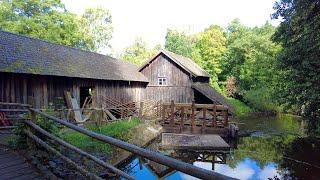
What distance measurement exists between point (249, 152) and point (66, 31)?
27.2 m

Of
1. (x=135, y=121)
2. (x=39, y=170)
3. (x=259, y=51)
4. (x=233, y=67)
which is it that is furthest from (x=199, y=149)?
(x=233, y=67)

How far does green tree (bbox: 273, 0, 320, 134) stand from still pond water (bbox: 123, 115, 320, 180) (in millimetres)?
1927

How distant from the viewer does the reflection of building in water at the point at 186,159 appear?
1247 centimetres

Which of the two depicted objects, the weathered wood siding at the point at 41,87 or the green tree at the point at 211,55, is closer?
the weathered wood siding at the point at 41,87

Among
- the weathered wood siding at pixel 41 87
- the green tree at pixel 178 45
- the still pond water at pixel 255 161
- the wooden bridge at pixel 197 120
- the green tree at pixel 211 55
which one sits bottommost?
the still pond water at pixel 255 161

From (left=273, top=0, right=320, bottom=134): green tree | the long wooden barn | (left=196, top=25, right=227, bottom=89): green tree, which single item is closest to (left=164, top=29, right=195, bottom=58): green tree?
(left=196, top=25, right=227, bottom=89): green tree

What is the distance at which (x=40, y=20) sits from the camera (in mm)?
34688

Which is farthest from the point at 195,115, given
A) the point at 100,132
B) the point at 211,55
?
the point at 211,55

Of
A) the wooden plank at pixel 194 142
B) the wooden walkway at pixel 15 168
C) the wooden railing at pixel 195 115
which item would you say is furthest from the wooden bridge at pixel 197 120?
the wooden walkway at pixel 15 168

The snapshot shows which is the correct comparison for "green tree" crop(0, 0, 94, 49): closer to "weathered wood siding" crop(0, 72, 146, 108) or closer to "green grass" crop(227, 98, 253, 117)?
"weathered wood siding" crop(0, 72, 146, 108)

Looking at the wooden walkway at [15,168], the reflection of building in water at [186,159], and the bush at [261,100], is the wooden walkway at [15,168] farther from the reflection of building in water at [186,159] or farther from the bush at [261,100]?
the bush at [261,100]

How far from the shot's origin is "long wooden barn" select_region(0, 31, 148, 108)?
14.8 m

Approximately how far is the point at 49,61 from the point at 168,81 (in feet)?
45.0

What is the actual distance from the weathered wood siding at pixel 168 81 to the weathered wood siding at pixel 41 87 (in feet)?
22.6
